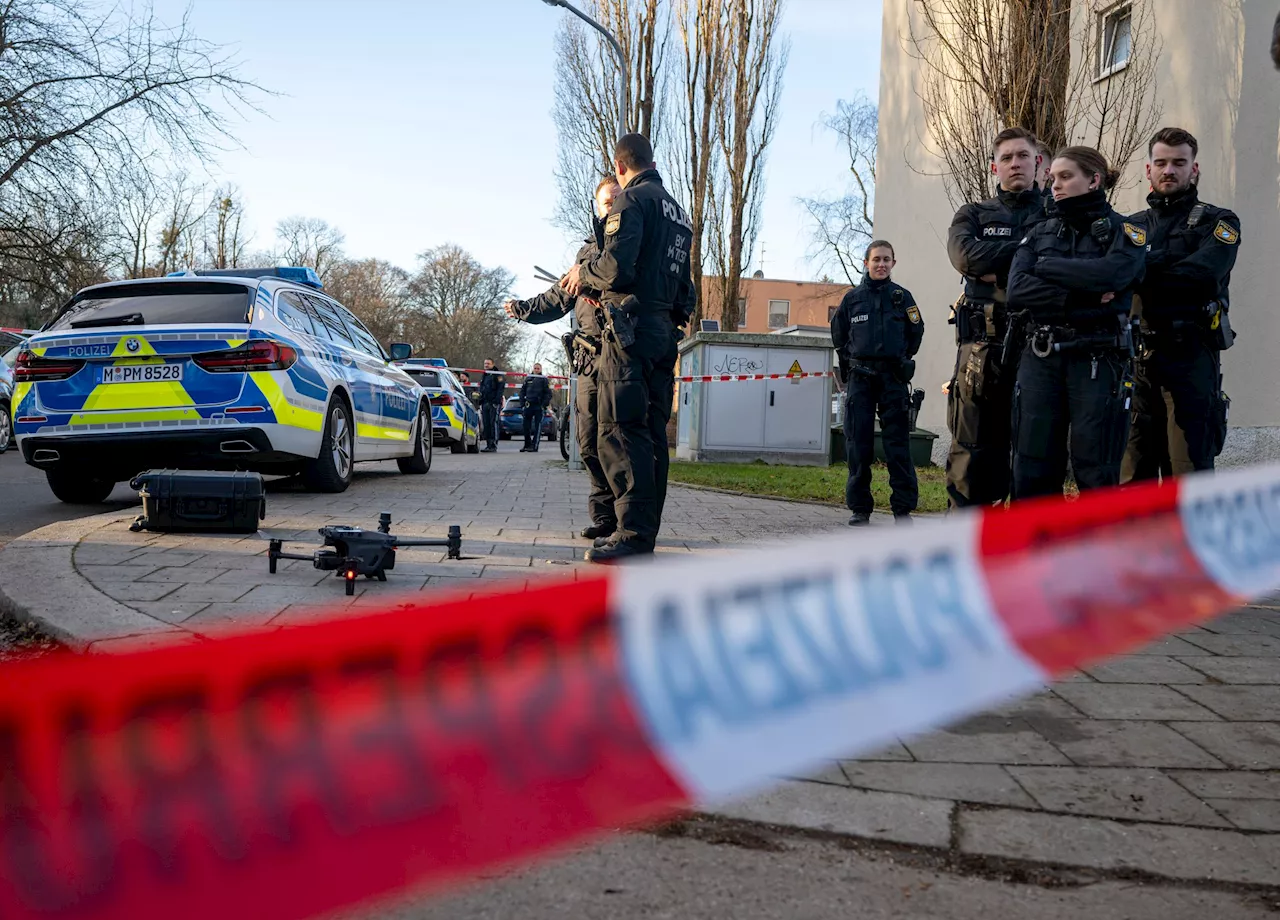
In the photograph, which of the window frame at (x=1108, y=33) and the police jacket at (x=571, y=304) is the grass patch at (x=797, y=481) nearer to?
the police jacket at (x=571, y=304)

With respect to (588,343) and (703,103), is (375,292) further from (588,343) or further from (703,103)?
(588,343)

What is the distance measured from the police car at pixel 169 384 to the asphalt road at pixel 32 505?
0.23 m

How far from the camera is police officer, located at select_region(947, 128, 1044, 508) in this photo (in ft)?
17.7

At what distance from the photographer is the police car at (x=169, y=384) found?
7.14m

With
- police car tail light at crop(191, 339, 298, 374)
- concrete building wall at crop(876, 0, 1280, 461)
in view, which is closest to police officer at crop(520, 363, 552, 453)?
concrete building wall at crop(876, 0, 1280, 461)

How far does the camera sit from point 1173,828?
2.28 m

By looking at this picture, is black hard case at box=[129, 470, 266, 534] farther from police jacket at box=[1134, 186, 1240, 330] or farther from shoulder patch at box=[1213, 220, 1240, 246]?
shoulder patch at box=[1213, 220, 1240, 246]

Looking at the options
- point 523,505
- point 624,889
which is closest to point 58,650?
point 624,889

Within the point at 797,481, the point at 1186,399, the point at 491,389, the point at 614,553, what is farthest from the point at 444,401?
the point at 1186,399

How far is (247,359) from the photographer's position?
7.31 meters

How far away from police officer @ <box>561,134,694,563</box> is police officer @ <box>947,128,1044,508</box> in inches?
56.1

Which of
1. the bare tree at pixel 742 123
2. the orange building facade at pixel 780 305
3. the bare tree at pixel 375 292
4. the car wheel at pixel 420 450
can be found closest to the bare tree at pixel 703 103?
the bare tree at pixel 742 123

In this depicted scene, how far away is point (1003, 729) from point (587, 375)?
10.4ft

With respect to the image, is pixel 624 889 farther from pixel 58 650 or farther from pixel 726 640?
pixel 58 650
